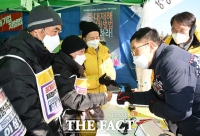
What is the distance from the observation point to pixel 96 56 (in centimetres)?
266

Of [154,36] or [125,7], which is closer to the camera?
[154,36]

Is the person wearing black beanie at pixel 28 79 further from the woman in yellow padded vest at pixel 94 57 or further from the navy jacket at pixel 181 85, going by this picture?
the woman in yellow padded vest at pixel 94 57

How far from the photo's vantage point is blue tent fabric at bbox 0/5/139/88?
15.8 ft

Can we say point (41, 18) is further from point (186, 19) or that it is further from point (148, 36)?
point (186, 19)

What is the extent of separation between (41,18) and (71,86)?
1.98 feet

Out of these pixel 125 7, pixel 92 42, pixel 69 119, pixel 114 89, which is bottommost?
pixel 114 89

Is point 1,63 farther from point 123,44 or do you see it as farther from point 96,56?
point 123,44

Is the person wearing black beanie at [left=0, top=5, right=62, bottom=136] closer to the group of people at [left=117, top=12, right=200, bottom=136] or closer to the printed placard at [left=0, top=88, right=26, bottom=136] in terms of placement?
the printed placard at [left=0, top=88, right=26, bottom=136]

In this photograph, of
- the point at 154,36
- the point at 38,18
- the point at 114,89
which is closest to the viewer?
the point at 38,18

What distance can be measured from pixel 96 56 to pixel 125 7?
2615mm

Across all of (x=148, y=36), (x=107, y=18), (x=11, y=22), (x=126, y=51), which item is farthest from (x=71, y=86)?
(x=11, y=22)

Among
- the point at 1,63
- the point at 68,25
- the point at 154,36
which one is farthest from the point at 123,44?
the point at 1,63

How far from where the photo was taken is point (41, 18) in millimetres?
1353

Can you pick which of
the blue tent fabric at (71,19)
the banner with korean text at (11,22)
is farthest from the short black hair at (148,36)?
the banner with korean text at (11,22)
